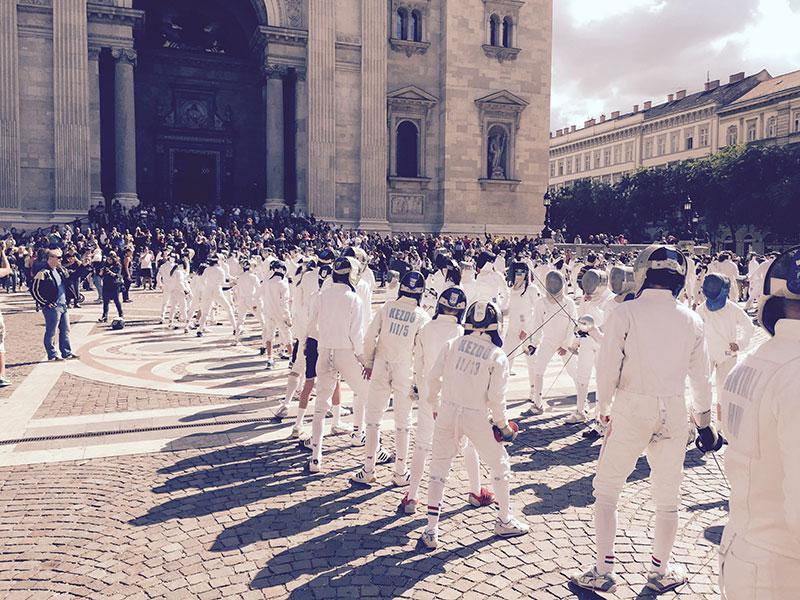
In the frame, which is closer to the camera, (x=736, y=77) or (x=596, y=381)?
(x=596, y=381)

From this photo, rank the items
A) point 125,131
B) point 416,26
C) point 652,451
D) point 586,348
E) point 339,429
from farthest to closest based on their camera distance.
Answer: point 416,26, point 125,131, point 586,348, point 339,429, point 652,451

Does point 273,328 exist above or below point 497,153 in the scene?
below

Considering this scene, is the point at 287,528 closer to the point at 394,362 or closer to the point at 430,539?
the point at 430,539

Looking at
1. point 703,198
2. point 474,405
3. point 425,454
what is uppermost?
point 703,198

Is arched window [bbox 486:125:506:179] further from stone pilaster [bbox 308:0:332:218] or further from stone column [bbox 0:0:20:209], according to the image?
stone column [bbox 0:0:20:209]

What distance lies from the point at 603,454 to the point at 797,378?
2.40m

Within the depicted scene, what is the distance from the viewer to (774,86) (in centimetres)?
6775

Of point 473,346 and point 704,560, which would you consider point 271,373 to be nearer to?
point 473,346

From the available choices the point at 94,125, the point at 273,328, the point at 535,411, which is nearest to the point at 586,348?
the point at 535,411

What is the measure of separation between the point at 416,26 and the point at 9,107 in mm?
21417

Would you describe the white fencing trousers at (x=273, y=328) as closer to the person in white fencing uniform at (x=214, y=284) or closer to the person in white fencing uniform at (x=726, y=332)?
the person in white fencing uniform at (x=214, y=284)

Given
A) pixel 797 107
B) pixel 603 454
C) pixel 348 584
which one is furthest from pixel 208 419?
pixel 797 107

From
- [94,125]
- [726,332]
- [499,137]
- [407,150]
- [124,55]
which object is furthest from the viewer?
[499,137]

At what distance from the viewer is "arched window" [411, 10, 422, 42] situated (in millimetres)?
38312
